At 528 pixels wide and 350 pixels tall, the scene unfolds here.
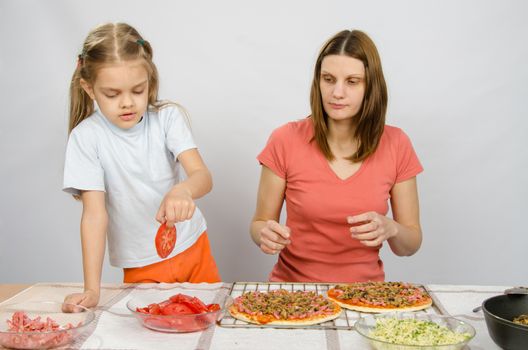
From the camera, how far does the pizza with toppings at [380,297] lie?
158 centimetres

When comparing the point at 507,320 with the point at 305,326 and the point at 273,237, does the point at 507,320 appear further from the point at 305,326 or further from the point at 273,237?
the point at 273,237

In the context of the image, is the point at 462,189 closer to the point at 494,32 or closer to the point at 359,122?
the point at 494,32

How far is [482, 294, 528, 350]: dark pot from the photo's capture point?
1229mm

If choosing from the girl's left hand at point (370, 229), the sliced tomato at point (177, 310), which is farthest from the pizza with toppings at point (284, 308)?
the girl's left hand at point (370, 229)

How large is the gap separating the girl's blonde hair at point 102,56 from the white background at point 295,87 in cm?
95

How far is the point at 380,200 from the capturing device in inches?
86.1

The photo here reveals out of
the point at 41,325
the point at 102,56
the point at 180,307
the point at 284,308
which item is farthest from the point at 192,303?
the point at 102,56

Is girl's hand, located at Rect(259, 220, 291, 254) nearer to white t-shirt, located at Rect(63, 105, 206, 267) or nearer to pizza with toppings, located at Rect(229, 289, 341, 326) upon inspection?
pizza with toppings, located at Rect(229, 289, 341, 326)

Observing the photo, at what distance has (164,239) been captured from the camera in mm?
1760

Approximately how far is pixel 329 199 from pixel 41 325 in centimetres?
106

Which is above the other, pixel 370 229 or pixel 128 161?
pixel 128 161

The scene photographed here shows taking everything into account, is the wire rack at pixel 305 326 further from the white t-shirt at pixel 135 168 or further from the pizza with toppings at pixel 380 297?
the white t-shirt at pixel 135 168

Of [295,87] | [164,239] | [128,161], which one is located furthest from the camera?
[295,87]

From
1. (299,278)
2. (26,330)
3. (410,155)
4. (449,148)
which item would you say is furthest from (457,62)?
(26,330)
